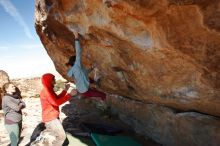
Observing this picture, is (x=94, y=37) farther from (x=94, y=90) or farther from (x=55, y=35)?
(x=94, y=90)

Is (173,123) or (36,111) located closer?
(173,123)

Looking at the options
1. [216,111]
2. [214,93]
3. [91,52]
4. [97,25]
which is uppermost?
[97,25]

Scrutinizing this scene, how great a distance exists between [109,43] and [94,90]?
2.72 meters

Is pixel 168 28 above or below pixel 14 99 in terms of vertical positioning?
above

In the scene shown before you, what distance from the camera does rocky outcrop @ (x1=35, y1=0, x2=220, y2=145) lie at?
4.59m

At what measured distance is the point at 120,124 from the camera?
378 inches

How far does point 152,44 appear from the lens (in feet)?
17.3

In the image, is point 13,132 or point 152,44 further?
point 13,132

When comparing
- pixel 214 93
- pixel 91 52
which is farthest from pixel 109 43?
pixel 214 93

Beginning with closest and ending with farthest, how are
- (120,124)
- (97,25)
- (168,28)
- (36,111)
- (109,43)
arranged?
(168,28)
(97,25)
(109,43)
(120,124)
(36,111)

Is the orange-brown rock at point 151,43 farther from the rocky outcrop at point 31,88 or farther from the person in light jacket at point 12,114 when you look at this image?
the rocky outcrop at point 31,88

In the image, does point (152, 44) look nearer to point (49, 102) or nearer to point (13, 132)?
point (49, 102)

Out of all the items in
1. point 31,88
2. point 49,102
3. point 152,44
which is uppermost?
point 152,44

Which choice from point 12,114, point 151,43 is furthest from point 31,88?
point 151,43
